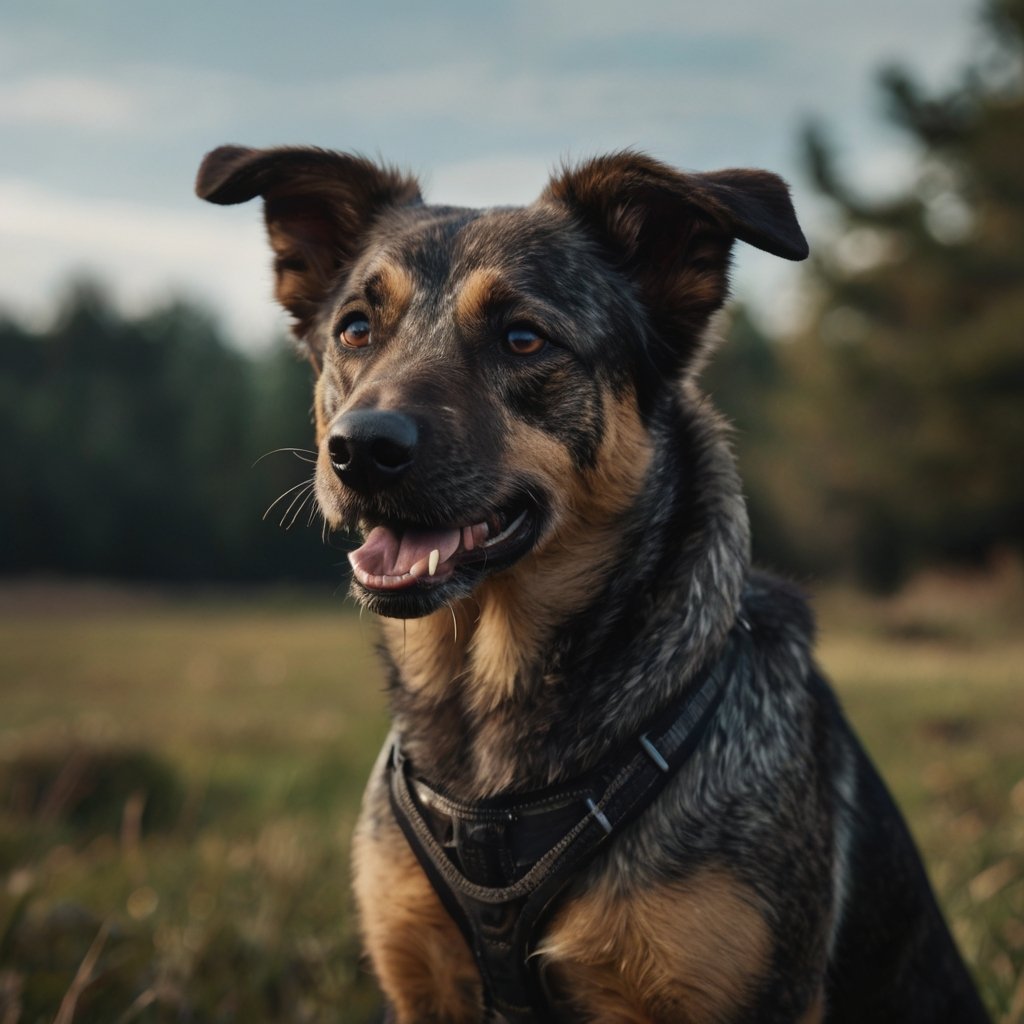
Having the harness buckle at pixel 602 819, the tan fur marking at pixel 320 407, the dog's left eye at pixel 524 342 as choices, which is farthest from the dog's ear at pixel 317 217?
the harness buckle at pixel 602 819

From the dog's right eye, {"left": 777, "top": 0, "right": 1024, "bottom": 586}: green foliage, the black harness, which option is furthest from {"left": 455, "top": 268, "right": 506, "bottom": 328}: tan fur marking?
{"left": 777, "top": 0, "right": 1024, "bottom": 586}: green foliage

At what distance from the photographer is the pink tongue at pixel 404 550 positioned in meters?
3.43

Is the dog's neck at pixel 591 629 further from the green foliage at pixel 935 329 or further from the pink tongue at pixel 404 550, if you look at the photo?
the green foliage at pixel 935 329

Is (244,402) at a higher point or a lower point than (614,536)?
lower

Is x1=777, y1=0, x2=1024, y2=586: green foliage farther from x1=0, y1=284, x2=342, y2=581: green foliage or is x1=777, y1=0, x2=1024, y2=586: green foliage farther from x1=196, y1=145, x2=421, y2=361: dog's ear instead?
x1=196, y1=145, x2=421, y2=361: dog's ear

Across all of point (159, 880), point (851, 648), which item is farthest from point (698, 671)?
point (851, 648)

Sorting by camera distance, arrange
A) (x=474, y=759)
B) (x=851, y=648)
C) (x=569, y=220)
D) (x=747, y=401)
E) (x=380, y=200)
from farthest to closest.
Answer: (x=747, y=401), (x=851, y=648), (x=380, y=200), (x=569, y=220), (x=474, y=759)

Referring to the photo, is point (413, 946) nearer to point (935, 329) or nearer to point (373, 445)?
point (373, 445)

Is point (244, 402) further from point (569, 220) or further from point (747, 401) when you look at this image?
Result: point (569, 220)

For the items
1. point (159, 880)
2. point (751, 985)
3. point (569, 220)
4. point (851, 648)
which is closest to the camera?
point (751, 985)

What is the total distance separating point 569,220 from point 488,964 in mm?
2613

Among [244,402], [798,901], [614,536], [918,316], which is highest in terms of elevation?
[614,536]

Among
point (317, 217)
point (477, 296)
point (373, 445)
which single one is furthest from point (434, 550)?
point (317, 217)

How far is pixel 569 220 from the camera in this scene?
4.18 meters
